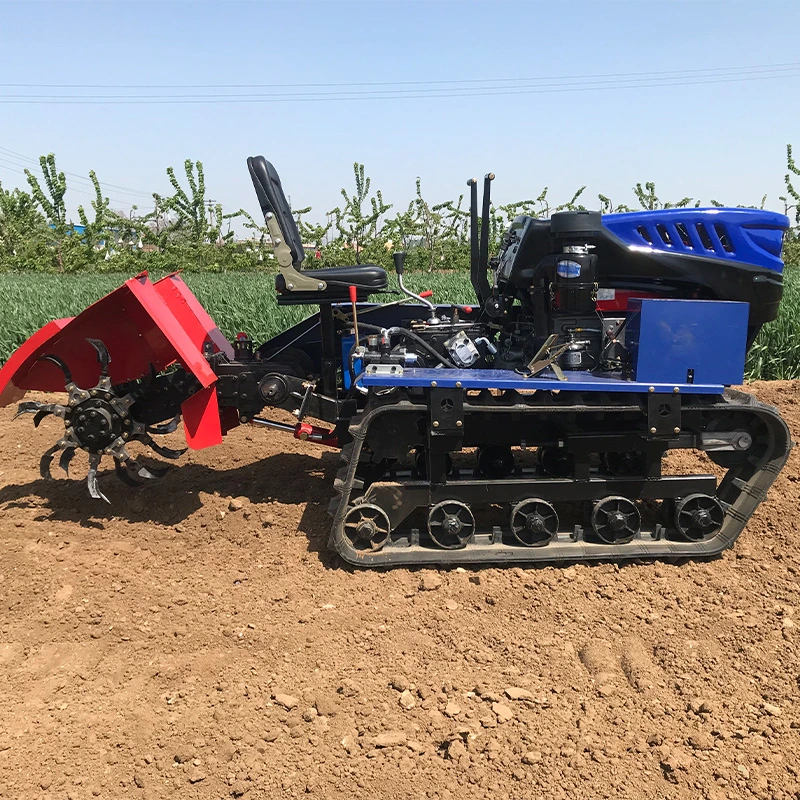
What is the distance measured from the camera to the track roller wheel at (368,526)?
380 cm

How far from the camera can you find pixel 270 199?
163 inches

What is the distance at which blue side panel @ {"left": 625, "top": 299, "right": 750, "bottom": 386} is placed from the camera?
3.67 m

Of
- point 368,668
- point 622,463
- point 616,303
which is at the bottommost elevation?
point 368,668

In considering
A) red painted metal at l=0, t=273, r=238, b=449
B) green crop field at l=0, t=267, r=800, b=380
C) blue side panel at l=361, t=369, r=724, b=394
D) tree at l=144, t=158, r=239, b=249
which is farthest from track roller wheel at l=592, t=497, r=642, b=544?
tree at l=144, t=158, r=239, b=249

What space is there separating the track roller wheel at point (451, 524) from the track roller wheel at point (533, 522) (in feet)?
0.81

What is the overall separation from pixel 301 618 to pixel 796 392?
20.1 feet

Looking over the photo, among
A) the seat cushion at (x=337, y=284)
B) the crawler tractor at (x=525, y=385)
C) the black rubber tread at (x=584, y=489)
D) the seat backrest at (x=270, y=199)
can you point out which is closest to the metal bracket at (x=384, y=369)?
the crawler tractor at (x=525, y=385)

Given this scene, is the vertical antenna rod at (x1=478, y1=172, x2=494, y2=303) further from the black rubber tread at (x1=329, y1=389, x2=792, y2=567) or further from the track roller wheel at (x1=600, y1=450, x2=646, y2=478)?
the track roller wheel at (x1=600, y1=450, x2=646, y2=478)

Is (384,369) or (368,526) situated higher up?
(384,369)

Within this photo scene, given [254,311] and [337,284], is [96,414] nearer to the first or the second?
[337,284]

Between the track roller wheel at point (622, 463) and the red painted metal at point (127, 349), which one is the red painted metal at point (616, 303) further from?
the red painted metal at point (127, 349)

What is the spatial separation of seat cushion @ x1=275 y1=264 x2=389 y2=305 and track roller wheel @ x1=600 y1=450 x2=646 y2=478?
6.07ft

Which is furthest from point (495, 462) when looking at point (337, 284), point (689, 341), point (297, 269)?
point (297, 269)

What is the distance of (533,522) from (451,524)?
0.45m
